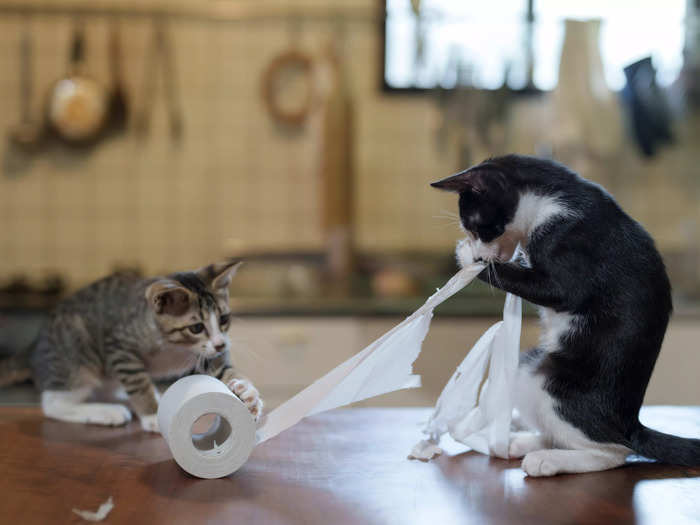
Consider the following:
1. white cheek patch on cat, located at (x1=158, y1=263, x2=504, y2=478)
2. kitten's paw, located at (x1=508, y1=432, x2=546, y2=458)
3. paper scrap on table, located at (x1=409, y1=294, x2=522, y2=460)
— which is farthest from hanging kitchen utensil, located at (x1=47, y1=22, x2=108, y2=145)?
kitten's paw, located at (x1=508, y1=432, x2=546, y2=458)

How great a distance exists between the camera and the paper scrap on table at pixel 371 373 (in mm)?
958

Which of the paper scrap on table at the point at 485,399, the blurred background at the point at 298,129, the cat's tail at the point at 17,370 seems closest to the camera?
the paper scrap on table at the point at 485,399

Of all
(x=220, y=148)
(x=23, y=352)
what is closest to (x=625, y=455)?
(x=23, y=352)

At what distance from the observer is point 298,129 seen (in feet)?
9.61

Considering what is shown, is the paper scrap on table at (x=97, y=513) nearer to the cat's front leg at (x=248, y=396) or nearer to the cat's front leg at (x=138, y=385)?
the cat's front leg at (x=248, y=396)

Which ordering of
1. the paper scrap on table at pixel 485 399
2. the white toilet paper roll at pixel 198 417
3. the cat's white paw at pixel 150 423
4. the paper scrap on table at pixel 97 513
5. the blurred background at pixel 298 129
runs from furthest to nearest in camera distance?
the blurred background at pixel 298 129 < the cat's white paw at pixel 150 423 < the paper scrap on table at pixel 485 399 < the white toilet paper roll at pixel 198 417 < the paper scrap on table at pixel 97 513

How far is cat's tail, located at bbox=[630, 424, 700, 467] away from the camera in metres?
0.93

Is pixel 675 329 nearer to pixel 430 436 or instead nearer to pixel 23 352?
pixel 430 436

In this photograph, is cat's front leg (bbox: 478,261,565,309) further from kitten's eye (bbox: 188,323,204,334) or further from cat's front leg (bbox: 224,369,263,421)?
kitten's eye (bbox: 188,323,204,334)

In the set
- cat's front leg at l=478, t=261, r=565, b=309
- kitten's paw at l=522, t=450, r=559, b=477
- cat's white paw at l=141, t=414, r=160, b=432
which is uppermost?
cat's front leg at l=478, t=261, r=565, b=309

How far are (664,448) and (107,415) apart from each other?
841 mm

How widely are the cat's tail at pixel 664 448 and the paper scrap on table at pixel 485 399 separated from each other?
0.55 ft

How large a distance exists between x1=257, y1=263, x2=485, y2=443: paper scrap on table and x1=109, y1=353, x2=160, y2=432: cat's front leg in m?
0.24

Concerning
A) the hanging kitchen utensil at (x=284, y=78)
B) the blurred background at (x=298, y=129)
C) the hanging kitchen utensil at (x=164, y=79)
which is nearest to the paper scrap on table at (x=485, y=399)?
the blurred background at (x=298, y=129)
